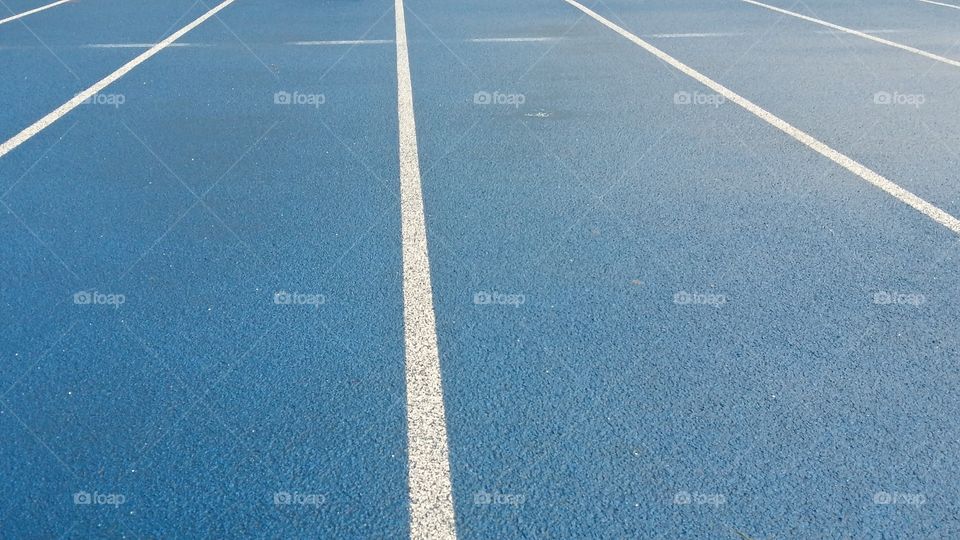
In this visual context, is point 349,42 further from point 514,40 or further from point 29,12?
point 29,12

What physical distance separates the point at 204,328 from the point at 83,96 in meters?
5.83

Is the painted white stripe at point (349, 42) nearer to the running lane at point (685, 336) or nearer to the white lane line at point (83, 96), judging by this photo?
the white lane line at point (83, 96)

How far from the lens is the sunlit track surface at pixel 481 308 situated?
3475mm

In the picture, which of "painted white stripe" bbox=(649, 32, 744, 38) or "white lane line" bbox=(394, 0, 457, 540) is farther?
"painted white stripe" bbox=(649, 32, 744, 38)

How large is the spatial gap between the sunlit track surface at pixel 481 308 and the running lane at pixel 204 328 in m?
0.02

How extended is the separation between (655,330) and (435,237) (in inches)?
72.8

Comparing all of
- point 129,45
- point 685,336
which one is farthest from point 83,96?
point 685,336

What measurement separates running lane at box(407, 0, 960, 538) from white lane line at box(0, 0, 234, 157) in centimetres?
387

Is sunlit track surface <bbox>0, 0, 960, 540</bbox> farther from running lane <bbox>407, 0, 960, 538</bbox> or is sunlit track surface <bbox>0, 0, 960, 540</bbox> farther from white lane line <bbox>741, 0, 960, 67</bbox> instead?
white lane line <bbox>741, 0, 960, 67</bbox>

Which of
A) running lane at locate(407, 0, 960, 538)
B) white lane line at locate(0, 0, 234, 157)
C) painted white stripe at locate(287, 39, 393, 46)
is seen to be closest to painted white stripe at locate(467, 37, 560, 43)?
painted white stripe at locate(287, 39, 393, 46)

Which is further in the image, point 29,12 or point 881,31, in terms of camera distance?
point 29,12

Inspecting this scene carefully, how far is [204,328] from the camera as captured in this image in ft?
15.3

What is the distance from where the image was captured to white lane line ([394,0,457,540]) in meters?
3.39

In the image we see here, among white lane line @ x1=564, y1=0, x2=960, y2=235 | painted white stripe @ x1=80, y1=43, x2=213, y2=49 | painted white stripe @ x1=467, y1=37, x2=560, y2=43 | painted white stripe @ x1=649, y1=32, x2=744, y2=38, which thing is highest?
painted white stripe @ x1=80, y1=43, x2=213, y2=49
